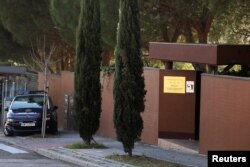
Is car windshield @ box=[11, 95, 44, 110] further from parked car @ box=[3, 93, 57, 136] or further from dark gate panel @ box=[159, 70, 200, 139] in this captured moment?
dark gate panel @ box=[159, 70, 200, 139]

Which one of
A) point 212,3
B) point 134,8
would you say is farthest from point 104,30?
point 134,8

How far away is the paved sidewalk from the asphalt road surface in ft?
1.08

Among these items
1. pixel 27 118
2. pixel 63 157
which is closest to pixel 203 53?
pixel 63 157

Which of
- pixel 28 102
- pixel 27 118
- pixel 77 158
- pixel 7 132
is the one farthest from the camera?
pixel 28 102

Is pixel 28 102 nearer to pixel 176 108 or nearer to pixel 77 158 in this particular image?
pixel 176 108

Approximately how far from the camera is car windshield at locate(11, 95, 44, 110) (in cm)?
2361

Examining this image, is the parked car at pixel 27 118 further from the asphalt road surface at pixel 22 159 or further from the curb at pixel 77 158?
the curb at pixel 77 158

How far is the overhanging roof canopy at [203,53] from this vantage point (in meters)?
15.7

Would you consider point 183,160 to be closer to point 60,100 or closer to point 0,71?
point 60,100

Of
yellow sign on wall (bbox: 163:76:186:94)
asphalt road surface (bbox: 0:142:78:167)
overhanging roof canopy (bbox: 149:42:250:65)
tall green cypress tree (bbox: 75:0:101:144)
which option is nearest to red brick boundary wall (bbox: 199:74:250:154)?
overhanging roof canopy (bbox: 149:42:250:65)

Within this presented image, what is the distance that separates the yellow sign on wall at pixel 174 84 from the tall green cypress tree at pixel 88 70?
2400mm

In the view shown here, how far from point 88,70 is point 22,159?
3102mm

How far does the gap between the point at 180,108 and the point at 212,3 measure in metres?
3.36

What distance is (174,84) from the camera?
18.6 meters
